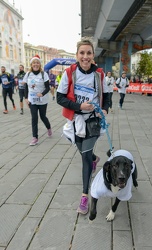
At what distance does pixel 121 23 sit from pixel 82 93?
55.5 feet

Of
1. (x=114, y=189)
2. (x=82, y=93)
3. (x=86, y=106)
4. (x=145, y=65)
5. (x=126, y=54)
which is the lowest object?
(x=114, y=189)

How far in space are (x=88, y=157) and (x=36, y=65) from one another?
10.7 feet

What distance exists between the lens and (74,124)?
108 inches

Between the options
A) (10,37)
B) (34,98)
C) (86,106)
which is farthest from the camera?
(10,37)

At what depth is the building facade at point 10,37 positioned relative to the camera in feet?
186

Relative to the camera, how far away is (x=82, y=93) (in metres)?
2.68

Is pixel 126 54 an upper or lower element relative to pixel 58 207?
upper

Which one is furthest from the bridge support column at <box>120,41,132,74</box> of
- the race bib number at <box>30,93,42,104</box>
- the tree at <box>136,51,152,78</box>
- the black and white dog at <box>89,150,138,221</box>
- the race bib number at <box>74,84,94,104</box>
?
the black and white dog at <box>89,150,138,221</box>

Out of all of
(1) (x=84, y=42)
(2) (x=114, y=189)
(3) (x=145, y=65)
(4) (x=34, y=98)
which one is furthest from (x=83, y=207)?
(3) (x=145, y=65)

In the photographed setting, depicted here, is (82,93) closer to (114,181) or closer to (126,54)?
(114,181)

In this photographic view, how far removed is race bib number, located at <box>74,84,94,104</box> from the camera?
266 cm

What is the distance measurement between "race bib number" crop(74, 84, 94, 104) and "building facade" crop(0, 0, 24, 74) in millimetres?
57999

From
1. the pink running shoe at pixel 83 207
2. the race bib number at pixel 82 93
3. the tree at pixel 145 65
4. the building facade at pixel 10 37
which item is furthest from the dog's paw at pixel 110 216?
the building facade at pixel 10 37

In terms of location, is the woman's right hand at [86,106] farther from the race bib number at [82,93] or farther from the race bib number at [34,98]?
the race bib number at [34,98]
